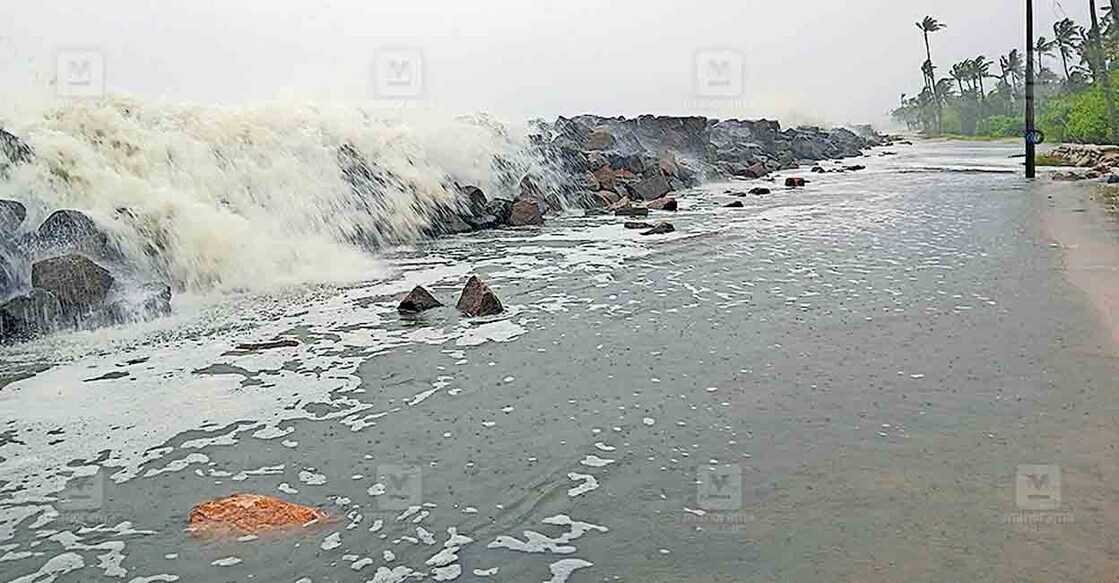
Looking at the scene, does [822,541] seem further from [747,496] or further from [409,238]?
[409,238]

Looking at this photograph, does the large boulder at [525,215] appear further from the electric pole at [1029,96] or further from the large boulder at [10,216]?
the electric pole at [1029,96]

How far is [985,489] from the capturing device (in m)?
4.18

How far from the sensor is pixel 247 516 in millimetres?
3959

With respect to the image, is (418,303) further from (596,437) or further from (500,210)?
(500,210)

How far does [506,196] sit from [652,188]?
5.08 meters

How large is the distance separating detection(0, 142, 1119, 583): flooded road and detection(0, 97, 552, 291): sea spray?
160 centimetres

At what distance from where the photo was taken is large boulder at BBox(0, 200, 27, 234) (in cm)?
885

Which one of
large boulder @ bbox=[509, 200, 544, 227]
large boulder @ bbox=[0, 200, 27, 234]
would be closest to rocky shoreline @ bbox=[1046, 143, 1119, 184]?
large boulder @ bbox=[509, 200, 544, 227]

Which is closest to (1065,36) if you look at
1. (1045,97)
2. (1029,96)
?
(1045,97)

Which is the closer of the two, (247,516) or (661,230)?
(247,516)

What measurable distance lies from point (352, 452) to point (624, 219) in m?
14.4

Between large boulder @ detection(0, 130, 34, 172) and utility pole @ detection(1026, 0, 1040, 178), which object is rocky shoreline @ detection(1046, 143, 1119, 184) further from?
large boulder @ detection(0, 130, 34, 172)

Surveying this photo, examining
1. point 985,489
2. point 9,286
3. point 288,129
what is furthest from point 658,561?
point 288,129

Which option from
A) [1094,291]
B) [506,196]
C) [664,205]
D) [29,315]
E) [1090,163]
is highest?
[1090,163]
